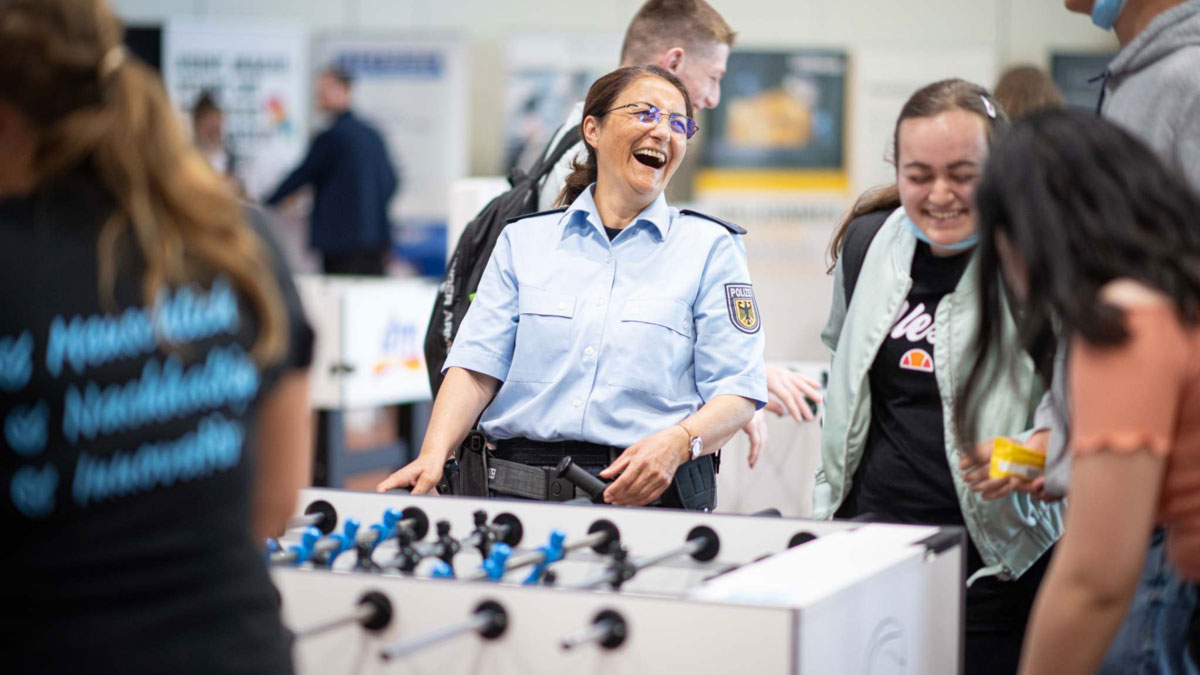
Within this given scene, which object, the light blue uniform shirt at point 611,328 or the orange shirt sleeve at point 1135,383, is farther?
the light blue uniform shirt at point 611,328

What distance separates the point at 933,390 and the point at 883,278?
216mm

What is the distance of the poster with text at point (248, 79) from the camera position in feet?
33.0

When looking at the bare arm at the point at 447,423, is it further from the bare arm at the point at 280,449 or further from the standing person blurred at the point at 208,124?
the standing person blurred at the point at 208,124

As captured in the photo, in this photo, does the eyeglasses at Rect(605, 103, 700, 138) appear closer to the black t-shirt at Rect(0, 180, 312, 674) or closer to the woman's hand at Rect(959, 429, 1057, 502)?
the woman's hand at Rect(959, 429, 1057, 502)

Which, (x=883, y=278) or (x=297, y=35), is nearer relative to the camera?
(x=883, y=278)

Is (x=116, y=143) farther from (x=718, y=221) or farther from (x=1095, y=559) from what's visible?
(x=718, y=221)

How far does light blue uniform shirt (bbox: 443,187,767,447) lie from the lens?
260 centimetres

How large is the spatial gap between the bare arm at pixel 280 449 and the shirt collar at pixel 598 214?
1311 millimetres

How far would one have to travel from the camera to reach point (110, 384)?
1222mm

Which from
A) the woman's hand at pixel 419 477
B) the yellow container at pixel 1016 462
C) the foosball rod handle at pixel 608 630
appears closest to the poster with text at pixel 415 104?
the woman's hand at pixel 419 477

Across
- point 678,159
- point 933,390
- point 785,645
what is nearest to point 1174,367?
point 785,645

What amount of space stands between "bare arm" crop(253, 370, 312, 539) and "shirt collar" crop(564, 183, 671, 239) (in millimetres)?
1311

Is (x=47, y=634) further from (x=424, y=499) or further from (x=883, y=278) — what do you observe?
(x=883, y=278)

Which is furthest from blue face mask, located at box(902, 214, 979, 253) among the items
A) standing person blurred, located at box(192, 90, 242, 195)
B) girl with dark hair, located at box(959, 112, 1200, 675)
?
standing person blurred, located at box(192, 90, 242, 195)
